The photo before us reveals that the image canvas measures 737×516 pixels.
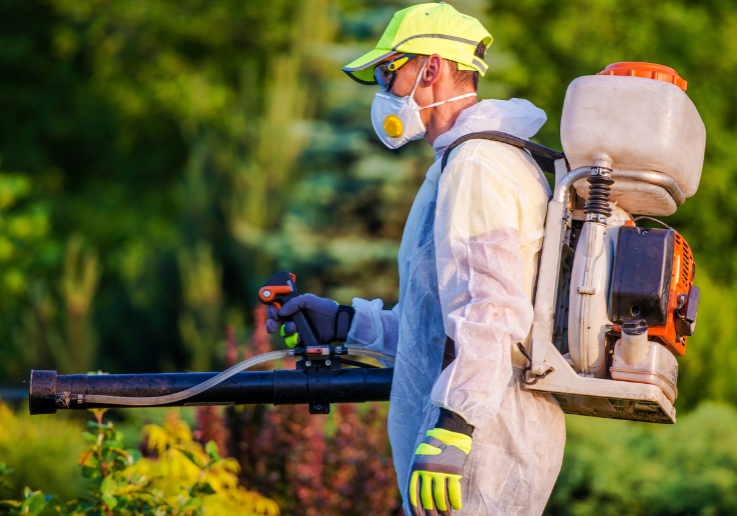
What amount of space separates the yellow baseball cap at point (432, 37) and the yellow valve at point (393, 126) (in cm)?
18

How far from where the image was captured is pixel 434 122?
2.78 metres

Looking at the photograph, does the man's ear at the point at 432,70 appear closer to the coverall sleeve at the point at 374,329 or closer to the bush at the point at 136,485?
the coverall sleeve at the point at 374,329

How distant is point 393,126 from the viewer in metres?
2.80

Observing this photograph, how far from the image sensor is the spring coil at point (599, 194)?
7.89ft

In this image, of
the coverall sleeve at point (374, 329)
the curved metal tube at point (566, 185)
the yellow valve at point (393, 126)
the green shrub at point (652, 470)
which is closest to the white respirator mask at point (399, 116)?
the yellow valve at point (393, 126)

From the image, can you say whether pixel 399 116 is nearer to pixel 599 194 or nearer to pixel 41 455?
pixel 599 194

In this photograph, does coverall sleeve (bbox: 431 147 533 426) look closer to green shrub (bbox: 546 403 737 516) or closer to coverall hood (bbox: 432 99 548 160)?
coverall hood (bbox: 432 99 548 160)

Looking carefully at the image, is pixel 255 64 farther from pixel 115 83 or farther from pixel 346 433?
pixel 346 433

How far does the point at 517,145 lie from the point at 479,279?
1.53 ft

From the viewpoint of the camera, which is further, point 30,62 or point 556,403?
point 30,62

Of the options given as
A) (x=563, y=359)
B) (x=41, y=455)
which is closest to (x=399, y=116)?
(x=563, y=359)

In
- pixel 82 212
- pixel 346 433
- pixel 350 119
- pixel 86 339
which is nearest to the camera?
pixel 346 433

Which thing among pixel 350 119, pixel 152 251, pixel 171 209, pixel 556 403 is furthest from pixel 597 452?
pixel 171 209

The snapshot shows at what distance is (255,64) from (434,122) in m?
16.7
